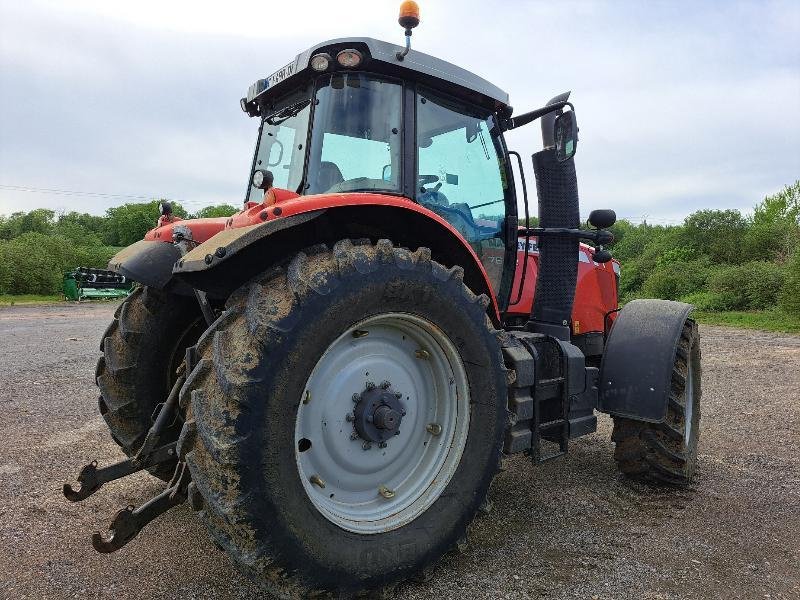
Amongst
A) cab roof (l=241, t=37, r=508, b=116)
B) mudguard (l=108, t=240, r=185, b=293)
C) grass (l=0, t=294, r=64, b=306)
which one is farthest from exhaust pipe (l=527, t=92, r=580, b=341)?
grass (l=0, t=294, r=64, b=306)

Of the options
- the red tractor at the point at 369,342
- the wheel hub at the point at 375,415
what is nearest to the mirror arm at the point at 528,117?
the red tractor at the point at 369,342

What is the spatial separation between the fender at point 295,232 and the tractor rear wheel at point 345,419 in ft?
0.40

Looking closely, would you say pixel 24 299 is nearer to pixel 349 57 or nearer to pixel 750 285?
pixel 349 57

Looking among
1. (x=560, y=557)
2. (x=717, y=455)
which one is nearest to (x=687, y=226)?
(x=717, y=455)

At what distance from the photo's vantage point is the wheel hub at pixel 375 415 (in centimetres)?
245

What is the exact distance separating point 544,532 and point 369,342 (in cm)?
142

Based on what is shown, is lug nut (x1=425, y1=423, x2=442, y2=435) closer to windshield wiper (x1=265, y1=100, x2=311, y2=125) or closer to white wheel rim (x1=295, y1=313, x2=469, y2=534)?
white wheel rim (x1=295, y1=313, x2=469, y2=534)

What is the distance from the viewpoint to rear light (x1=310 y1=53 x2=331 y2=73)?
2810mm

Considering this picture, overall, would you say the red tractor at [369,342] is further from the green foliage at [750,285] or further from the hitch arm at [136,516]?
the green foliage at [750,285]

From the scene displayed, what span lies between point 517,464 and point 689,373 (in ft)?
4.62

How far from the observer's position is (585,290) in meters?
4.34

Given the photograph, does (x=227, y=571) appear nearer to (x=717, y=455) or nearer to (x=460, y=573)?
(x=460, y=573)

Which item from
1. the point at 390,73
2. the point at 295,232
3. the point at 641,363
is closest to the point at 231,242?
the point at 295,232

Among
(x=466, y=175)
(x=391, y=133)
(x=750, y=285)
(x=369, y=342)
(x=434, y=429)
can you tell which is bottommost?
(x=434, y=429)
